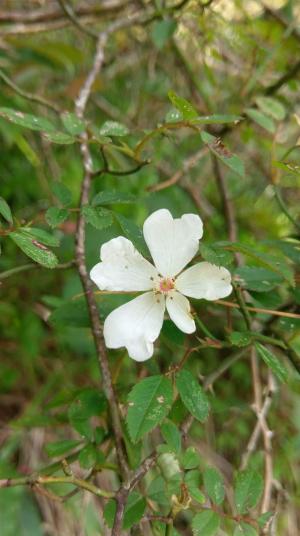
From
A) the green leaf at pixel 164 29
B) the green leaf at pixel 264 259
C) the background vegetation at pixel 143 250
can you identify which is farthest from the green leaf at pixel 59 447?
the green leaf at pixel 164 29

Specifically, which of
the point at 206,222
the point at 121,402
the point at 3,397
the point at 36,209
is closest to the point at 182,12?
the point at 206,222

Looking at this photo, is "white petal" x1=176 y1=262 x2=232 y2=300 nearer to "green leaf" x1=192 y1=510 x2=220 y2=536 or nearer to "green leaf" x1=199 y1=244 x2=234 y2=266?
"green leaf" x1=199 y1=244 x2=234 y2=266

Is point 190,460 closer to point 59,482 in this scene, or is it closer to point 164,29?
point 59,482

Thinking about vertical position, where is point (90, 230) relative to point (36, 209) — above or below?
below

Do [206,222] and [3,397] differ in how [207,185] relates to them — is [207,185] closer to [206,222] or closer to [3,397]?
[206,222]

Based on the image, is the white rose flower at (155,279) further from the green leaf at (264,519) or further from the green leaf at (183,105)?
the green leaf at (264,519)
